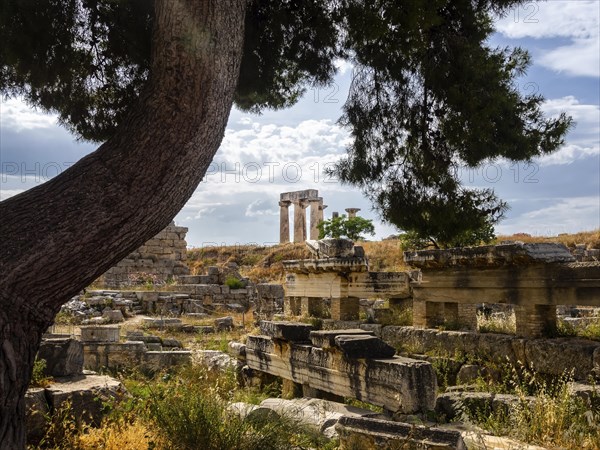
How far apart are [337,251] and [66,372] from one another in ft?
18.4

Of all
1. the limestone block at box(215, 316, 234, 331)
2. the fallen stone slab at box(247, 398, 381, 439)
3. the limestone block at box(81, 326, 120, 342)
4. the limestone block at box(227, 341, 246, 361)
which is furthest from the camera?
the limestone block at box(215, 316, 234, 331)

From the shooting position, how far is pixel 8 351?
3789 mm

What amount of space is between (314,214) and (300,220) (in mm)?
1186

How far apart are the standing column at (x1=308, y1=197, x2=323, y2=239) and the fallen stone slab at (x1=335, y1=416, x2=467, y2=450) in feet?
124

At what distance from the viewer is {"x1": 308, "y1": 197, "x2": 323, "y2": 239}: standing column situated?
43594 millimetres

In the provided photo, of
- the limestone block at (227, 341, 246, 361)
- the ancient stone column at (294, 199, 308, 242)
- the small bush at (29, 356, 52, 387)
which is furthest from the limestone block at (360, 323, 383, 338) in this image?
the ancient stone column at (294, 199, 308, 242)

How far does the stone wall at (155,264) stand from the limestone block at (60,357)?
18579 mm

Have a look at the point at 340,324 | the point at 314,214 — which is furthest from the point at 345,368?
the point at 314,214

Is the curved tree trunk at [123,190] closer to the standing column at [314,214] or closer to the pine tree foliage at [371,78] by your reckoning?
the pine tree foliage at [371,78]

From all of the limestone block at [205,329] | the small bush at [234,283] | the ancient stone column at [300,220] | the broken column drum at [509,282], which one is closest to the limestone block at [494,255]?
the broken column drum at [509,282]

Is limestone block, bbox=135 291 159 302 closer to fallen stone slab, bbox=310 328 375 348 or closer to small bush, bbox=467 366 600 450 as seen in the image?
fallen stone slab, bbox=310 328 375 348

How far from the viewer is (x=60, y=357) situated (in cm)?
714

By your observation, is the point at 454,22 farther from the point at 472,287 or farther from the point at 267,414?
the point at 267,414

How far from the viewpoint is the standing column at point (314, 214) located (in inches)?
1716
